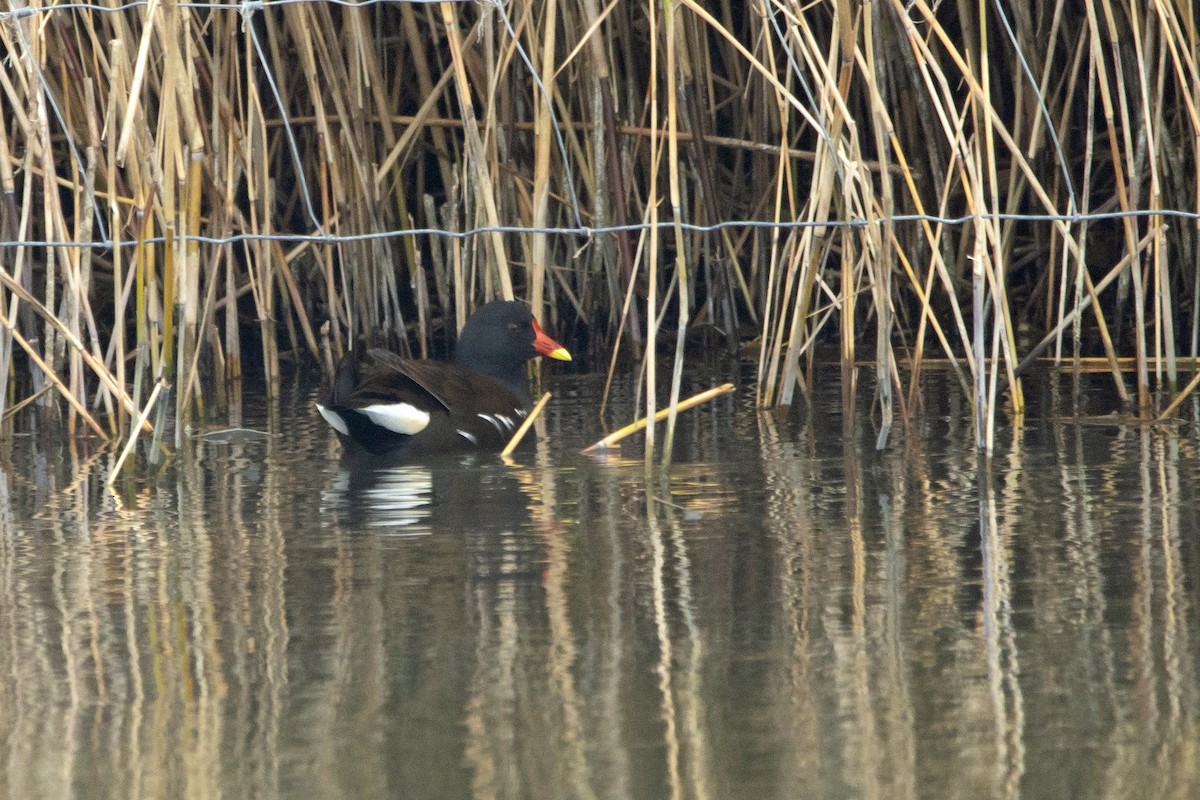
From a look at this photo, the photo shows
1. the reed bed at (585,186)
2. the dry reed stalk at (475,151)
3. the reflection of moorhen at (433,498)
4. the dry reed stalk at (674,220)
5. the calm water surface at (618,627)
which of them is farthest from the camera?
the dry reed stalk at (475,151)

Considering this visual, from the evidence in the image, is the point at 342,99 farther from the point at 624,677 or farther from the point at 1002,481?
the point at 624,677

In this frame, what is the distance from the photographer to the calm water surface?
6.88ft

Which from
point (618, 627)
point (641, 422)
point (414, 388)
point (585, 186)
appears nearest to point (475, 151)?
point (414, 388)

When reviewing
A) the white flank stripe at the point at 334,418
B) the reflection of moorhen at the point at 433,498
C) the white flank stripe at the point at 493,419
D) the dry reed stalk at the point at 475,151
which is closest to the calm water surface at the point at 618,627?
the reflection of moorhen at the point at 433,498

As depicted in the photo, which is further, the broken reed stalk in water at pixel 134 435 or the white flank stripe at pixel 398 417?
the white flank stripe at pixel 398 417

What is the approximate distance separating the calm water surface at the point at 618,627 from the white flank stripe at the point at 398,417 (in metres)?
0.30

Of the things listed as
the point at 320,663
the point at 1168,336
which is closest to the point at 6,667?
the point at 320,663

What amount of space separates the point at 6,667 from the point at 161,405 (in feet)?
A: 5.63

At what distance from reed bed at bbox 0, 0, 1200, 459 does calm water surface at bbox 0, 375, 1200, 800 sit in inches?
13.9

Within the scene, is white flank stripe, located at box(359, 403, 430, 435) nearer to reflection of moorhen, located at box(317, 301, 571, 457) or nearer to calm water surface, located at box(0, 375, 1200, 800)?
reflection of moorhen, located at box(317, 301, 571, 457)

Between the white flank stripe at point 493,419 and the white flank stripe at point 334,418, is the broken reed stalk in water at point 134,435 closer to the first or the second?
the white flank stripe at point 334,418

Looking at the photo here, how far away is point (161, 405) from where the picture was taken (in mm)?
4254

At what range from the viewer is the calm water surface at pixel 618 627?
6.88 feet

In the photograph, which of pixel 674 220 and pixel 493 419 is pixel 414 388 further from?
pixel 674 220
